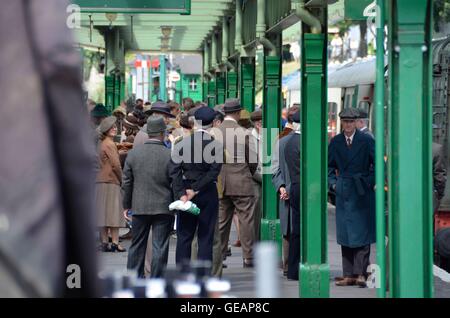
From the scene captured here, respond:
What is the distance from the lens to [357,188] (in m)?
12.2

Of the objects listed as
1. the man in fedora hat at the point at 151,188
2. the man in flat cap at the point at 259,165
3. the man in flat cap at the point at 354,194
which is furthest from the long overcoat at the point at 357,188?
the man in fedora hat at the point at 151,188

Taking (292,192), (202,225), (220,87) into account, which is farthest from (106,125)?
(220,87)

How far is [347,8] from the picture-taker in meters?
15.7

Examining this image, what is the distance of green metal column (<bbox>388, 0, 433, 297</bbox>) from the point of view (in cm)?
637

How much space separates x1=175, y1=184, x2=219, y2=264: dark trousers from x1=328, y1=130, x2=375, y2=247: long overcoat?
1.55 meters

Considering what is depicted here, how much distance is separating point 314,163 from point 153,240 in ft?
6.47

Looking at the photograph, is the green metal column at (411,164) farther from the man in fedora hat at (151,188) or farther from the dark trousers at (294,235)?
the dark trousers at (294,235)

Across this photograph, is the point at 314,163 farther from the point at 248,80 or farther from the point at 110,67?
the point at 110,67

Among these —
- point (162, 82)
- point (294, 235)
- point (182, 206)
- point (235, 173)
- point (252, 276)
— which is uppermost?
point (162, 82)

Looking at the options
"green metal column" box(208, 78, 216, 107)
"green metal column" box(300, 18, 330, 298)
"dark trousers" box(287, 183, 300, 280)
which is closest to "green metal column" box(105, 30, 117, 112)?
"green metal column" box(208, 78, 216, 107)

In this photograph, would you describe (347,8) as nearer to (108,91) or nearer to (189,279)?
(189,279)

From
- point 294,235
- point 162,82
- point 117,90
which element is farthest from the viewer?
point 162,82
